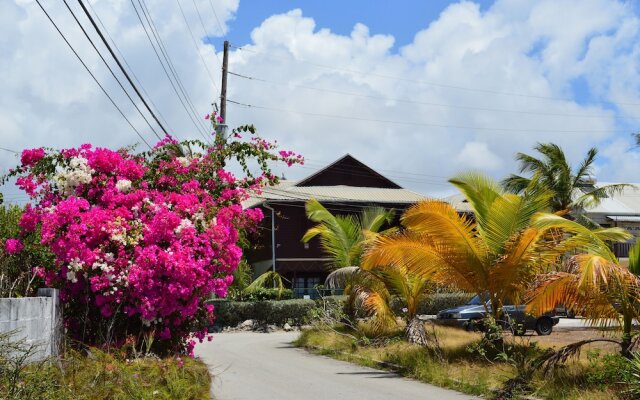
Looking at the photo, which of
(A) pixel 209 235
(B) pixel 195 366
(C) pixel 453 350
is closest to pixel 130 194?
(A) pixel 209 235

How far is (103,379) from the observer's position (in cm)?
837

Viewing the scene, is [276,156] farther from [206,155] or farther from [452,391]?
[452,391]

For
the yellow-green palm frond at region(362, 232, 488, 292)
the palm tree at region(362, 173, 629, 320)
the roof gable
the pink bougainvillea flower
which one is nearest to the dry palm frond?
the palm tree at region(362, 173, 629, 320)

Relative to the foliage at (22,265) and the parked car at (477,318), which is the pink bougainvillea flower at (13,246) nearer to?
the foliage at (22,265)

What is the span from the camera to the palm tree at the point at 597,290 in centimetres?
1066

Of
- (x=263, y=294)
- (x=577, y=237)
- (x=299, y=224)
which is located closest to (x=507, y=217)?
(x=577, y=237)

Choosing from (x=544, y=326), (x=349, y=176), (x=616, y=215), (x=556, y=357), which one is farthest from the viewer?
(x=349, y=176)

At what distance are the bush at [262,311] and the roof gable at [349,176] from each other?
15.9 m

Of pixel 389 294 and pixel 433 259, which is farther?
Result: pixel 389 294

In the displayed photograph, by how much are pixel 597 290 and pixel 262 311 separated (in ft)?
68.6

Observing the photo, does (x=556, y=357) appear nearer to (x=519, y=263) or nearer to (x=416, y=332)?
(x=519, y=263)

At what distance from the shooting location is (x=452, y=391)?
41.8 ft

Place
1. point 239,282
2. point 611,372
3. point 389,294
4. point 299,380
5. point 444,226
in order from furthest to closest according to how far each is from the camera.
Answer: point 239,282, point 389,294, point 299,380, point 444,226, point 611,372

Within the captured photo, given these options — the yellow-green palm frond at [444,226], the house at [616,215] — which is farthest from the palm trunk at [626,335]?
the house at [616,215]
